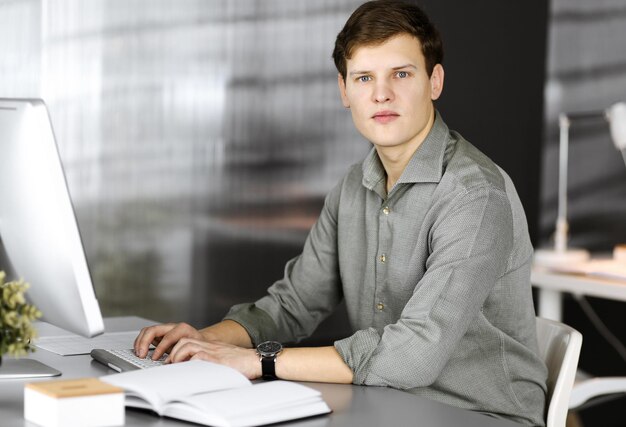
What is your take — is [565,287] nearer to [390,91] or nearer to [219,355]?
[390,91]

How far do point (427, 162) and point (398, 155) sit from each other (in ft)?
0.34

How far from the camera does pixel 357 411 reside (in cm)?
145

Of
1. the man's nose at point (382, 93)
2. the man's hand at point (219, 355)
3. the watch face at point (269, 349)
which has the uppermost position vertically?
the man's nose at point (382, 93)

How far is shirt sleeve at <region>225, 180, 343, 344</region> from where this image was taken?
2.18m

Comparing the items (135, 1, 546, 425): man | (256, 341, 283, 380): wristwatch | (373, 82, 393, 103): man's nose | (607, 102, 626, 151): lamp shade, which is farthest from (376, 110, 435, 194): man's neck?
(607, 102, 626, 151): lamp shade

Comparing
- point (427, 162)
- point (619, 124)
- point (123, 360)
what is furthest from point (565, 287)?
point (123, 360)

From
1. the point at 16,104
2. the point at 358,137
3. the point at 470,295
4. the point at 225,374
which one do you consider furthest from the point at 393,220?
the point at 358,137

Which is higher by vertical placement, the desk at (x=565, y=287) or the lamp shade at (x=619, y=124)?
the lamp shade at (x=619, y=124)

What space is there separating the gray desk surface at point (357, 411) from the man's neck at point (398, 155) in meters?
0.60

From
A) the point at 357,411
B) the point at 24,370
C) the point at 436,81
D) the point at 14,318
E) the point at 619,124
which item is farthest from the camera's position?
the point at 619,124

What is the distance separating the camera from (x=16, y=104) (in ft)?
4.75

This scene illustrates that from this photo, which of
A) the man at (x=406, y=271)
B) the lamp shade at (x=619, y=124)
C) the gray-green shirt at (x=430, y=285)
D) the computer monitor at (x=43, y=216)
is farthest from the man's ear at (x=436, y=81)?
the lamp shade at (x=619, y=124)

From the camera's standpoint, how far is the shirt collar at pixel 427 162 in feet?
6.41

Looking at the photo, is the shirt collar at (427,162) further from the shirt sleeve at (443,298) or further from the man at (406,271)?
the shirt sleeve at (443,298)
